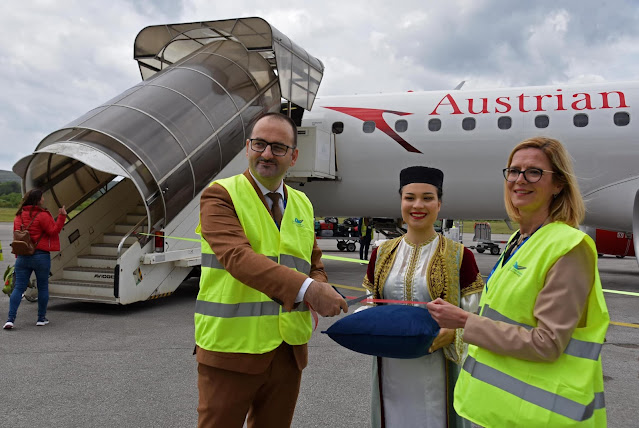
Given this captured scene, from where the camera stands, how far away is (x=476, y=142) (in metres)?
9.19

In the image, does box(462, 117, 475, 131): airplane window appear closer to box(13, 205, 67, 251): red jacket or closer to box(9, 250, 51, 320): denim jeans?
box(13, 205, 67, 251): red jacket

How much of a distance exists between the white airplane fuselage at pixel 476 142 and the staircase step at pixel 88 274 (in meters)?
4.62

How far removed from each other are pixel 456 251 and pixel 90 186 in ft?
26.2

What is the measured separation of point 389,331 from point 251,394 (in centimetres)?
65

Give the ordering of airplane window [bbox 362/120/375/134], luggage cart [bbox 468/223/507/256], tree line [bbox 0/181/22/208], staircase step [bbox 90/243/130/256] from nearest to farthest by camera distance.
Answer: staircase step [bbox 90/243/130/256] → airplane window [bbox 362/120/375/134] → luggage cart [bbox 468/223/507/256] → tree line [bbox 0/181/22/208]

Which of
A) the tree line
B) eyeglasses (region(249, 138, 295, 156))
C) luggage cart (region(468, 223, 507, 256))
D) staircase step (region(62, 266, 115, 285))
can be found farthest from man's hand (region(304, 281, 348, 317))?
the tree line

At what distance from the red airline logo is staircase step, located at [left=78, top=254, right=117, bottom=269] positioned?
5340 mm

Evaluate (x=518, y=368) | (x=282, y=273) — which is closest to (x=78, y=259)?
(x=282, y=273)

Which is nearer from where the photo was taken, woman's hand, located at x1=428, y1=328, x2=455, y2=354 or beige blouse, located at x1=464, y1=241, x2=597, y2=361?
beige blouse, located at x1=464, y1=241, x2=597, y2=361

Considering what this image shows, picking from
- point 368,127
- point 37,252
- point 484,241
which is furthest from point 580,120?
point 484,241

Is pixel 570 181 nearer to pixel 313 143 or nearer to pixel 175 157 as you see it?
pixel 175 157

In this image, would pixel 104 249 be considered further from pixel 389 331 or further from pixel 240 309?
pixel 389 331

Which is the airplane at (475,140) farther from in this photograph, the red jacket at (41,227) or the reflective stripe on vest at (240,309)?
the reflective stripe on vest at (240,309)

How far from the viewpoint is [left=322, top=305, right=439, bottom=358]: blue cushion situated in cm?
179
